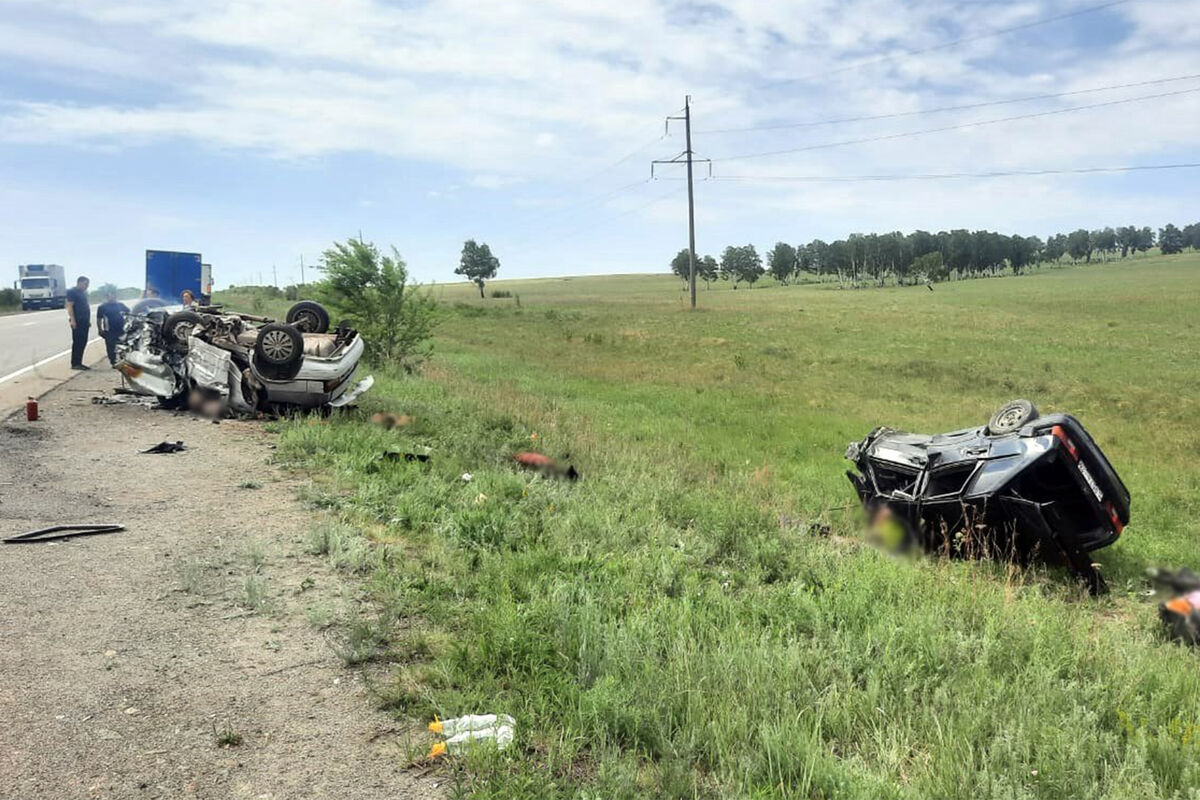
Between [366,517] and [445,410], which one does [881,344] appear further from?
[366,517]

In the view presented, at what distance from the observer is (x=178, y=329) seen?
10.9m

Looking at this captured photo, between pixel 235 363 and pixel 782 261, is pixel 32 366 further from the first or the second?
pixel 782 261

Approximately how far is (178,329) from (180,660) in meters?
8.70

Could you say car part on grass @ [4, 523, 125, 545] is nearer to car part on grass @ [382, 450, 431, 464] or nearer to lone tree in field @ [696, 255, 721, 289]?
car part on grass @ [382, 450, 431, 464]

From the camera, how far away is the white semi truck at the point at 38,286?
4478 cm

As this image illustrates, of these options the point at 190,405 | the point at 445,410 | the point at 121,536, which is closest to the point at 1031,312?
the point at 445,410

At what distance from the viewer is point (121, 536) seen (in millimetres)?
5410

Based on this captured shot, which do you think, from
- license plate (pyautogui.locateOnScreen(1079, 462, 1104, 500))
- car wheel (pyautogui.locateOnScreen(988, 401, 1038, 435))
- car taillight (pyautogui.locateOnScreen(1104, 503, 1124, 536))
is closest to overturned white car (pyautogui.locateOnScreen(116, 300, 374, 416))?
car wheel (pyautogui.locateOnScreen(988, 401, 1038, 435))

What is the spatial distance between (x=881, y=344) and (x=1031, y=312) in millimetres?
21606

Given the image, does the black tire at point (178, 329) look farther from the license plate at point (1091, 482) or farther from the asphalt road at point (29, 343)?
the license plate at point (1091, 482)

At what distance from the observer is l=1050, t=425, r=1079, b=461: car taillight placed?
550cm

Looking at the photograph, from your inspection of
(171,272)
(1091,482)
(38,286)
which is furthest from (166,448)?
(38,286)

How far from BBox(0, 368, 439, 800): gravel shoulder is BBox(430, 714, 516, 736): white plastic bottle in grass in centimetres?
9

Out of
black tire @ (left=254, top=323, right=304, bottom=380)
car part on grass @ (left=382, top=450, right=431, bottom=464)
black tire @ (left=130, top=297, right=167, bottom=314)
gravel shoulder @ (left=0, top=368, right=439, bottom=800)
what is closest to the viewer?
gravel shoulder @ (left=0, top=368, right=439, bottom=800)
